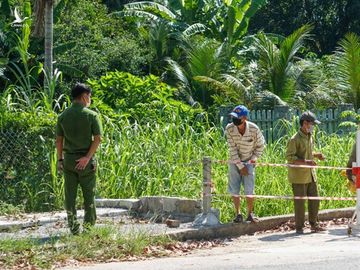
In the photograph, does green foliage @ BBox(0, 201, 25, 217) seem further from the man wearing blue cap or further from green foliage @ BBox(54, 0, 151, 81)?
green foliage @ BBox(54, 0, 151, 81)

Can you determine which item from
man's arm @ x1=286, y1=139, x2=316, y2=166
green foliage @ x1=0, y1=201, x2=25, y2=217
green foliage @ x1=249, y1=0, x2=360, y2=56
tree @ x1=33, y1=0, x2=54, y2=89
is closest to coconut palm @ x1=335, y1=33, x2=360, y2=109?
tree @ x1=33, y1=0, x2=54, y2=89

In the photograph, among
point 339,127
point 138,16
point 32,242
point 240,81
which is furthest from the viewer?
point 138,16

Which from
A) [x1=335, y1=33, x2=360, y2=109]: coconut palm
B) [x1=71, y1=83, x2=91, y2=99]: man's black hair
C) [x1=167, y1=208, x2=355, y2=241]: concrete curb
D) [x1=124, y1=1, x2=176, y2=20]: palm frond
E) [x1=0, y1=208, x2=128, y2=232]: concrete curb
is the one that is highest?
[x1=124, y1=1, x2=176, y2=20]: palm frond

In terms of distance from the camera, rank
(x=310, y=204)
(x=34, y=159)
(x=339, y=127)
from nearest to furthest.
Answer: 1. (x=310, y=204)
2. (x=34, y=159)
3. (x=339, y=127)

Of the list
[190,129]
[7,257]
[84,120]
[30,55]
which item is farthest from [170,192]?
[30,55]

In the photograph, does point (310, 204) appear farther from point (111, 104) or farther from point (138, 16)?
point (138, 16)

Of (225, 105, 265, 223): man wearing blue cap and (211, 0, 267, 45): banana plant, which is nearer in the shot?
(225, 105, 265, 223): man wearing blue cap

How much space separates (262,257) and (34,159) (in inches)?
227

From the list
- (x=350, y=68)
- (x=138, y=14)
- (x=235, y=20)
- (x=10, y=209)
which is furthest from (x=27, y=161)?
(x=138, y=14)

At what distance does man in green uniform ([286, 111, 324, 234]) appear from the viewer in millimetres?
12398

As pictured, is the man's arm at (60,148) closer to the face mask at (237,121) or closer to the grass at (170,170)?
the face mask at (237,121)

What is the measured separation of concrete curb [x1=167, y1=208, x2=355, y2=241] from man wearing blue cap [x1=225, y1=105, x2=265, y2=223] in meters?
0.15

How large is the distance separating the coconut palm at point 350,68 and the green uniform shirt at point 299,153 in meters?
11.1

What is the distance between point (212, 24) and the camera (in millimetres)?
30391
